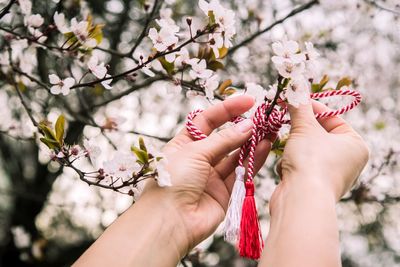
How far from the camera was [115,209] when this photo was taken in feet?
14.6

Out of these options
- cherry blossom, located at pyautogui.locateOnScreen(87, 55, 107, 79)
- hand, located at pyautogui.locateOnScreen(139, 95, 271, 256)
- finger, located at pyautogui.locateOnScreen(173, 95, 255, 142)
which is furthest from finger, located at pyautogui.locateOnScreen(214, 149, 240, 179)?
cherry blossom, located at pyautogui.locateOnScreen(87, 55, 107, 79)

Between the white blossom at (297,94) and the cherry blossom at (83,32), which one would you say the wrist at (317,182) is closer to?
the white blossom at (297,94)

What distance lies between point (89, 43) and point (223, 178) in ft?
2.29

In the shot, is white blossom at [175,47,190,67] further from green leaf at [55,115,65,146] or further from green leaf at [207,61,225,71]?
green leaf at [55,115,65,146]

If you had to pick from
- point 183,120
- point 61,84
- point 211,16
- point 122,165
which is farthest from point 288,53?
point 183,120

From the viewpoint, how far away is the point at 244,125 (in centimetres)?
137

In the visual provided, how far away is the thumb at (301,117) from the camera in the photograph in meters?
1.29

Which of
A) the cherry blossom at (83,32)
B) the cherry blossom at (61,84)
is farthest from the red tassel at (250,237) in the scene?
the cherry blossom at (83,32)

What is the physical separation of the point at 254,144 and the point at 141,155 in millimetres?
343

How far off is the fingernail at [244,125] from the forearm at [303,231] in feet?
0.75

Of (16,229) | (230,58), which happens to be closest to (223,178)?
(230,58)

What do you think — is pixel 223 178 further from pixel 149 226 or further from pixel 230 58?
pixel 230 58

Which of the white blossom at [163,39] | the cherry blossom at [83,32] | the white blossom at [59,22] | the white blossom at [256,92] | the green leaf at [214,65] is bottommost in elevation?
the white blossom at [256,92]

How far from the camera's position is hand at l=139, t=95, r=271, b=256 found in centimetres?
127
